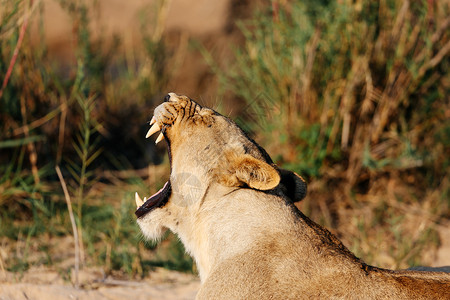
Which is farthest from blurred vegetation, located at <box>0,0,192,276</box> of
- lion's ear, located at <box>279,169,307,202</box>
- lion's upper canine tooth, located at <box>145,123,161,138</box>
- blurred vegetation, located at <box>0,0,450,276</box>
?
lion's ear, located at <box>279,169,307,202</box>

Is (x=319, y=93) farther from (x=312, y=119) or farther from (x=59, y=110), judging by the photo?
(x=59, y=110)

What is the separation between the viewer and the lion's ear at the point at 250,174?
8.71 feet

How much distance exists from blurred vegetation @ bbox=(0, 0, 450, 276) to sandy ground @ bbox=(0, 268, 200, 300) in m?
0.51

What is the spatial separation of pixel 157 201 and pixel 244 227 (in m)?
0.49

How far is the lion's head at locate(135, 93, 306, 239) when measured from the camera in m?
2.79

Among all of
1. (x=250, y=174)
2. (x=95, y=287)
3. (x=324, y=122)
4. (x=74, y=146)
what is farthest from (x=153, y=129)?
(x=324, y=122)

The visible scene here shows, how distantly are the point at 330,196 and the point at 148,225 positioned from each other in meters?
2.63

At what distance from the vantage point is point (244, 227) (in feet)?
8.89

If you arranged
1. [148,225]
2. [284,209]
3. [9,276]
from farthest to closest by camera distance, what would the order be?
[9,276] < [148,225] < [284,209]

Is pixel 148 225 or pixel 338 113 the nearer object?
pixel 148 225

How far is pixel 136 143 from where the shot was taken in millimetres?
6184

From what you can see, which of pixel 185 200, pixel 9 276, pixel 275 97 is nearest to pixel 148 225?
pixel 185 200

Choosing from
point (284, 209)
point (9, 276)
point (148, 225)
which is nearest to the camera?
point (284, 209)

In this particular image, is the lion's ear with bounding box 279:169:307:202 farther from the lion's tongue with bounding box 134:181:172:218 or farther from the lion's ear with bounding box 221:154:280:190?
the lion's tongue with bounding box 134:181:172:218
